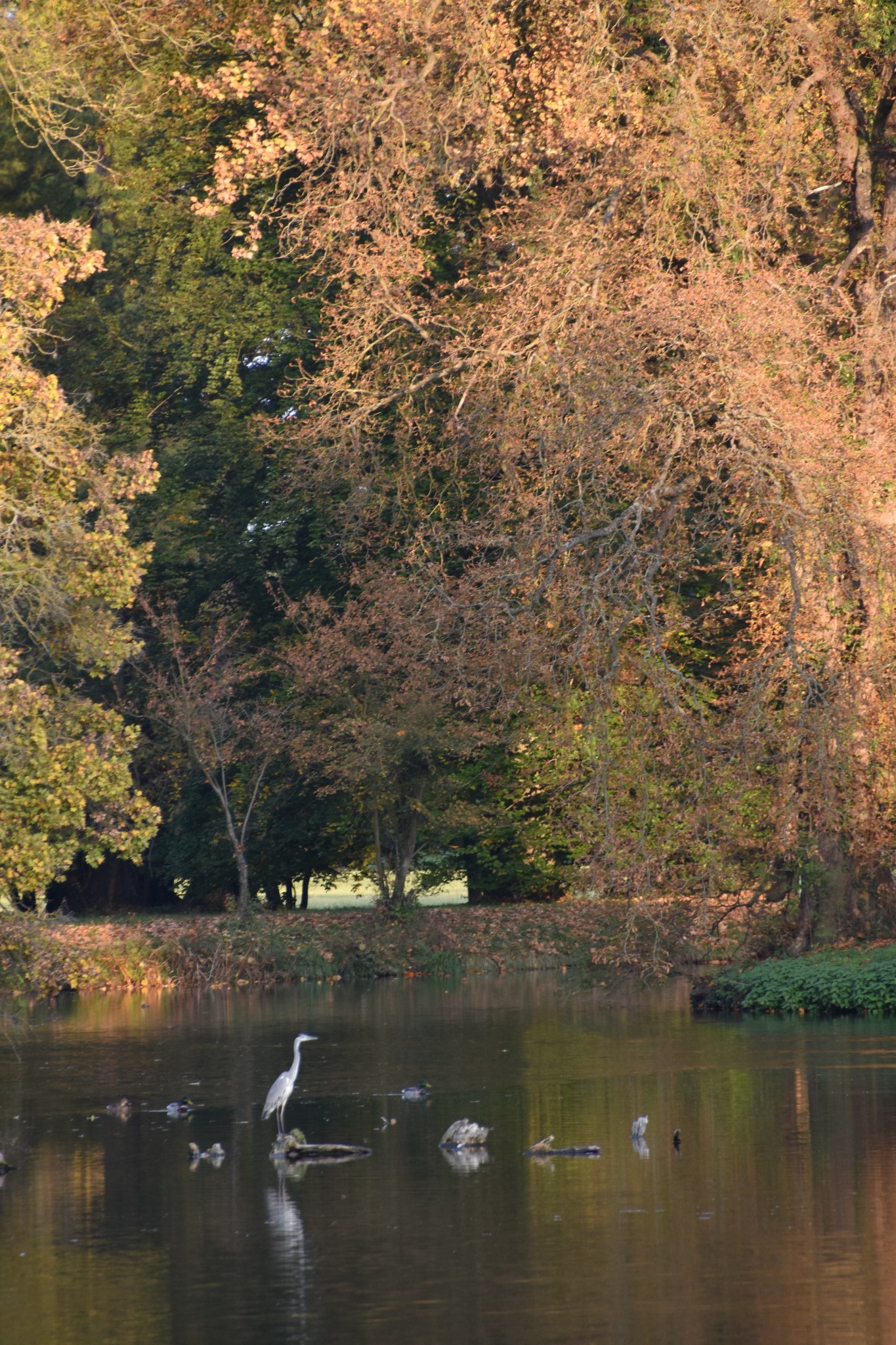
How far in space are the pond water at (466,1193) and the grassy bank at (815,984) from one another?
1.37 ft

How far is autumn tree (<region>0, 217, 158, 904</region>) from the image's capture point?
1725 cm

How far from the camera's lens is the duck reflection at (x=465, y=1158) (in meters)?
13.8

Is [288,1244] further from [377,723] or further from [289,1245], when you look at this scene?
[377,723]

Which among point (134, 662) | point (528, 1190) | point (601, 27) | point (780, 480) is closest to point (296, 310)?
point (134, 662)

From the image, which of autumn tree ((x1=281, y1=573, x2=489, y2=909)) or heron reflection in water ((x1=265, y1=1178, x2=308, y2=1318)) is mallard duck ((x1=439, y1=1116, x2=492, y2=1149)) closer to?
heron reflection in water ((x1=265, y1=1178, x2=308, y2=1318))

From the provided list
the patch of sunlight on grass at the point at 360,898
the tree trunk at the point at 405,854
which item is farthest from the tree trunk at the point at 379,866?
the patch of sunlight on grass at the point at 360,898

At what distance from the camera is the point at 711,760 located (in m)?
21.0

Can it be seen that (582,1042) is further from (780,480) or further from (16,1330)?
(16,1330)

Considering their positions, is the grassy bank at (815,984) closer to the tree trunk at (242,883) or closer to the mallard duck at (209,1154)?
the mallard duck at (209,1154)

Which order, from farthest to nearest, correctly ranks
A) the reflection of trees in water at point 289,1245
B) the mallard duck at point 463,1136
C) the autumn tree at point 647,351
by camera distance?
the autumn tree at point 647,351
the mallard duck at point 463,1136
the reflection of trees in water at point 289,1245

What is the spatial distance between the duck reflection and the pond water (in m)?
0.08

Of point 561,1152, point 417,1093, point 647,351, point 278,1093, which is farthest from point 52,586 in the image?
point 647,351

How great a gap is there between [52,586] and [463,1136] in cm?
646

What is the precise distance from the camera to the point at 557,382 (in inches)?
836
